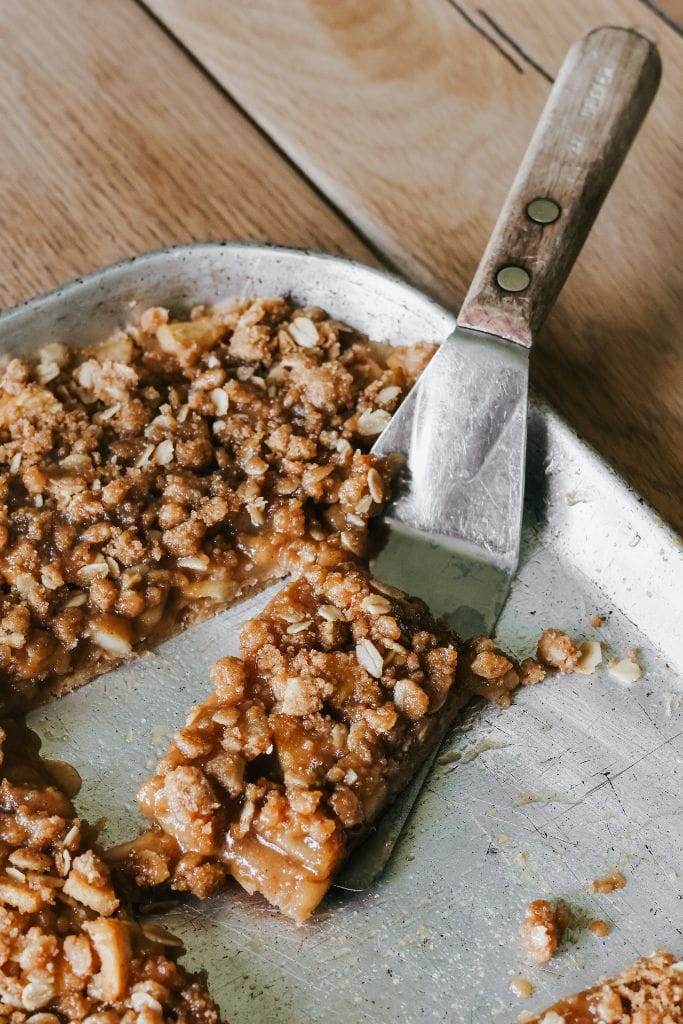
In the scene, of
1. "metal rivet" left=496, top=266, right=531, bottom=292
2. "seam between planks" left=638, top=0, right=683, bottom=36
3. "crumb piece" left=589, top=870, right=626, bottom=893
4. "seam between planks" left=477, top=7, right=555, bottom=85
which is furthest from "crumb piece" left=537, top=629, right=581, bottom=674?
"seam between planks" left=638, top=0, right=683, bottom=36

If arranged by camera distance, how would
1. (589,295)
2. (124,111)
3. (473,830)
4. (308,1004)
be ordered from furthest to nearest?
(124,111) → (589,295) → (473,830) → (308,1004)

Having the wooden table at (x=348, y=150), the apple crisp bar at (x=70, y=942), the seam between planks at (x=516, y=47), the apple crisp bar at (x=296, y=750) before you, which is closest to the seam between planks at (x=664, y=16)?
the wooden table at (x=348, y=150)

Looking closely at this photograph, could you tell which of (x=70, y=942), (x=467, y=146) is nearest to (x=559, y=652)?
(x=70, y=942)

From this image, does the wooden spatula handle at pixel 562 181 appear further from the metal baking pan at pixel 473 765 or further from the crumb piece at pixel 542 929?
the crumb piece at pixel 542 929

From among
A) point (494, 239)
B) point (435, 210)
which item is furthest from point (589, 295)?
point (494, 239)

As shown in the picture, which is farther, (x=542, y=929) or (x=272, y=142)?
(x=272, y=142)

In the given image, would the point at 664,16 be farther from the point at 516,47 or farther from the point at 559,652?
the point at 559,652

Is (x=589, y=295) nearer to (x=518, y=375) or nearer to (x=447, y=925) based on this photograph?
(x=518, y=375)
